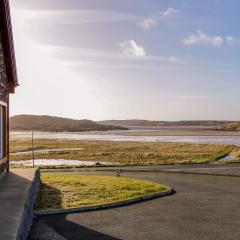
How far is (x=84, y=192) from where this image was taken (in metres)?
18.4

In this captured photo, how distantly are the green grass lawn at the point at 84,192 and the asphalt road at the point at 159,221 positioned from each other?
1070mm

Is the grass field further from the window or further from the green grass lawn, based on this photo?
the window

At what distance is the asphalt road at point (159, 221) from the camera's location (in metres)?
12.3

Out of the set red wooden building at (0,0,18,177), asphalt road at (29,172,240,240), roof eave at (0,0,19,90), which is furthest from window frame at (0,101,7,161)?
asphalt road at (29,172,240,240)

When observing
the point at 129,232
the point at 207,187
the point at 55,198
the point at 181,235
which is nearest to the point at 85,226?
the point at 129,232

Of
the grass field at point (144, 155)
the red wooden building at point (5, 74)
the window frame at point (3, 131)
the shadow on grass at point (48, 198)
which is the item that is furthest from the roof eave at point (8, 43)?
the grass field at point (144, 155)

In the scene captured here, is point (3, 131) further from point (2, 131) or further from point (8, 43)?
point (8, 43)

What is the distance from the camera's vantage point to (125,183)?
21.7m

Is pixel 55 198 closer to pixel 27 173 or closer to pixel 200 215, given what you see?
pixel 27 173

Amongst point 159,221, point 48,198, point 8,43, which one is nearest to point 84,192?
point 48,198

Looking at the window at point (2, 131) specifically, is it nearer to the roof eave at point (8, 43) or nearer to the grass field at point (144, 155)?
the roof eave at point (8, 43)

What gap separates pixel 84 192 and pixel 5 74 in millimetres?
6851

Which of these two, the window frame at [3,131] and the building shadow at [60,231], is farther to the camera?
the window frame at [3,131]

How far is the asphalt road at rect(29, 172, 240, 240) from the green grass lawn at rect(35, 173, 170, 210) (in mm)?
1070
